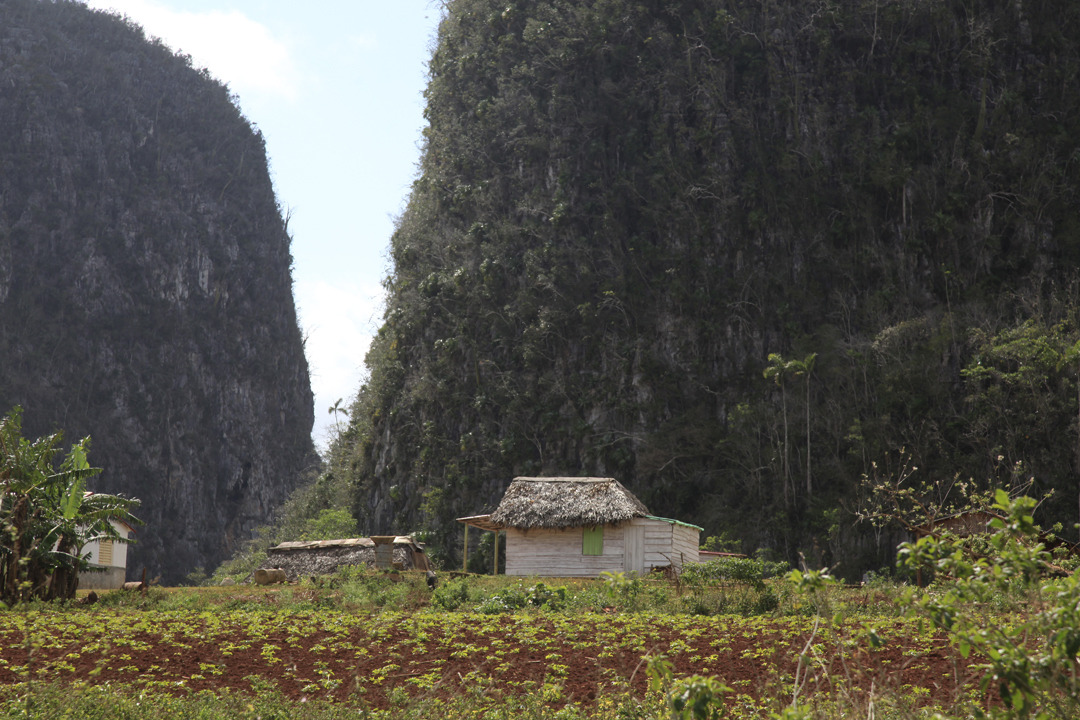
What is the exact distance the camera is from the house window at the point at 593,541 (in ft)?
100

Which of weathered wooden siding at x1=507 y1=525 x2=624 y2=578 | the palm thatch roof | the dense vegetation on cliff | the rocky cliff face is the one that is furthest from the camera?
the rocky cliff face

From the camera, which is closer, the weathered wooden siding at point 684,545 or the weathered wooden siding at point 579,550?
the weathered wooden siding at point 579,550

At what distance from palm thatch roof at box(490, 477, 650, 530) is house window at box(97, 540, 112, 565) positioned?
17.6 m

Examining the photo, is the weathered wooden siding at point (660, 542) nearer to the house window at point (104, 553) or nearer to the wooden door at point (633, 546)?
the wooden door at point (633, 546)

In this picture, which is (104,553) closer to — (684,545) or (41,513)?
(41,513)

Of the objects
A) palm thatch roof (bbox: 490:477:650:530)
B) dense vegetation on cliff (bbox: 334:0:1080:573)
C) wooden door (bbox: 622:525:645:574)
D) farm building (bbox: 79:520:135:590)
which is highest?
dense vegetation on cliff (bbox: 334:0:1080:573)

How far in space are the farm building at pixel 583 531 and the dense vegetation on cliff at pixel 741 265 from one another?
743cm

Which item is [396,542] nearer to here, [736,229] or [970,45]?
[736,229]

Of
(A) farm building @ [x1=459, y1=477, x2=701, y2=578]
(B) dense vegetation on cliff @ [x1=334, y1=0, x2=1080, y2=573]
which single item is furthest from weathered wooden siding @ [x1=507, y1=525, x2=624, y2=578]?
(B) dense vegetation on cliff @ [x1=334, y1=0, x2=1080, y2=573]

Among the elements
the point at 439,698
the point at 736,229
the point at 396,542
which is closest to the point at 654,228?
the point at 736,229

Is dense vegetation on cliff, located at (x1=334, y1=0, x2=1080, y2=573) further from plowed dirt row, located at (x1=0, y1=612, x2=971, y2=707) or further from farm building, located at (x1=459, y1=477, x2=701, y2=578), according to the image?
plowed dirt row, located at (x1=0, y1=612, x2=971, y2=707)

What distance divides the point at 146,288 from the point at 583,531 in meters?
66.0

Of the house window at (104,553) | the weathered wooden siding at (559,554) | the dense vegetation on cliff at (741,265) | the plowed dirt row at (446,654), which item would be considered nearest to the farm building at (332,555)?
the weathered wooden siding at (559,554)

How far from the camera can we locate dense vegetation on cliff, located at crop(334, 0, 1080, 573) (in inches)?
1409
